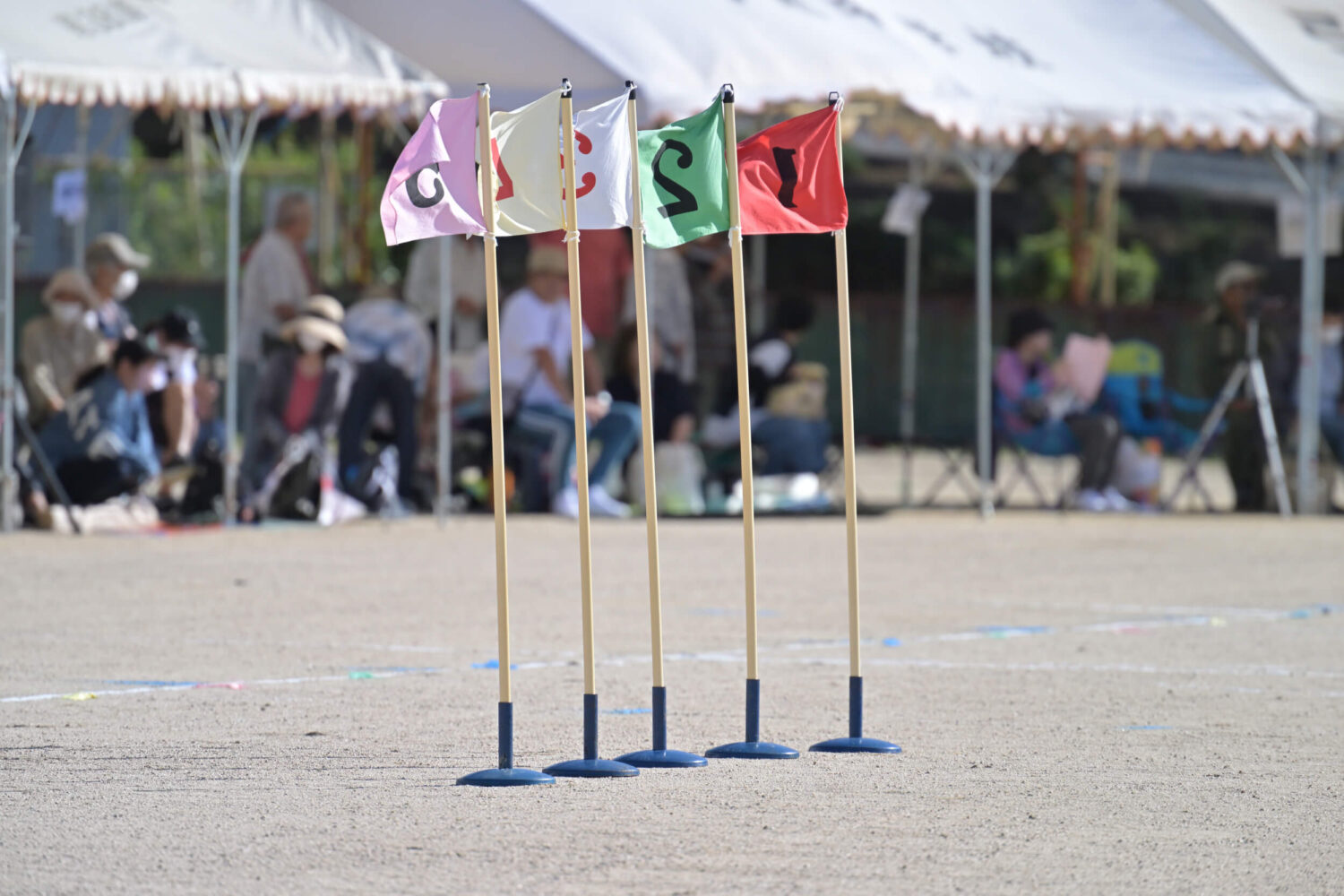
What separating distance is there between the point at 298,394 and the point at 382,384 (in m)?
0.76

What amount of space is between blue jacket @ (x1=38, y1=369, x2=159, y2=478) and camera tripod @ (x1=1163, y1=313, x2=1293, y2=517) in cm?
830

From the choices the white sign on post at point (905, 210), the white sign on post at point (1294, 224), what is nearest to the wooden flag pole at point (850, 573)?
the white sign on post at point (905, 210)

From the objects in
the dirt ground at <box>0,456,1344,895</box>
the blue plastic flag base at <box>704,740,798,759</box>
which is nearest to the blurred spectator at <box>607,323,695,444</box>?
the dirt ground at <box>0,456,1344,895</box>

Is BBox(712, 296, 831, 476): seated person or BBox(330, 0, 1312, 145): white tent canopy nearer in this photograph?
BBox(330, 0, 1312, 145): white tent canopy

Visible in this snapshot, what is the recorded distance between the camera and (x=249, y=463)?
1570 cm

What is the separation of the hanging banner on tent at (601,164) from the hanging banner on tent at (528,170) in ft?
0.38

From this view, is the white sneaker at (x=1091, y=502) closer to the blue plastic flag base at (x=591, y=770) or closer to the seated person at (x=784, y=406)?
the seated person at (x=784, y=406)

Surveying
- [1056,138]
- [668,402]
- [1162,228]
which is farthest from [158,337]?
[1162,228]

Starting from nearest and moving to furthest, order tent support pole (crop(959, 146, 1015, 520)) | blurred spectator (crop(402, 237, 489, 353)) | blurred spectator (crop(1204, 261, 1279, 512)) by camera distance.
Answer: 1. tent support pole (crop(959, 146, 1015, 520))
2. blurred spectator (crop(402, 237, 489, 353))
3. blurred spectator (crop(1204, 261, 1279, 512))

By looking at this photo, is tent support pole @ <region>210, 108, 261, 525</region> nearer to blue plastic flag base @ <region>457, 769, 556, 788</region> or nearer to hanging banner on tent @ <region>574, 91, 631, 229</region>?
hanging banner on tent @ <region>574, 91, 631, 229</region>

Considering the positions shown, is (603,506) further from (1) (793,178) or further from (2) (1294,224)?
(1) (793,178)

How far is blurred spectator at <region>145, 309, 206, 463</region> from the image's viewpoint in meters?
15.1

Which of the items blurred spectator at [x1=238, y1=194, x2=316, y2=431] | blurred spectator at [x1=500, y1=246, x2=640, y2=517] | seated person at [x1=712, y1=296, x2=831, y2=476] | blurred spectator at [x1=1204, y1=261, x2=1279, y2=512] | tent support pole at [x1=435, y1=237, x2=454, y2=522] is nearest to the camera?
tent support pole at [x1=435, y1=237, x2=454, y2=522]

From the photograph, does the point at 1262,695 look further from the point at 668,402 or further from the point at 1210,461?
the point at 1210,461
